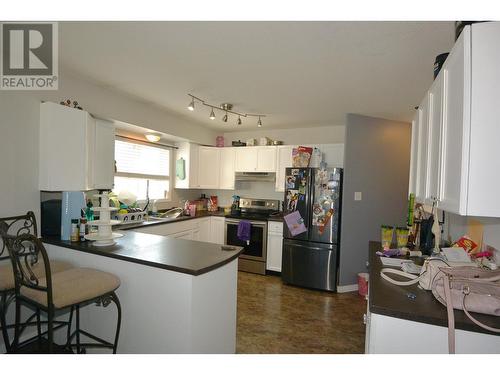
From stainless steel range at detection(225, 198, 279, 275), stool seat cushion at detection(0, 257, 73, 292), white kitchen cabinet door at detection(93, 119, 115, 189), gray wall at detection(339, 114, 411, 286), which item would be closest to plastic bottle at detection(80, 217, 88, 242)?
stool seat cushion at detection(0, 257, 73, 292)

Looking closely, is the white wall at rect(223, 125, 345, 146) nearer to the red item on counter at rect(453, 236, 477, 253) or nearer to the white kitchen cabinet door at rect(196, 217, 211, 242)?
the white kitchen cabinet door at rect(196, 217, 211, 242)

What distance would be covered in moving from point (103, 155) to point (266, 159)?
7.65 ft

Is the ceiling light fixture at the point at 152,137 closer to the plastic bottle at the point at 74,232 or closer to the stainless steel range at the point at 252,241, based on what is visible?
the stainless steel range at the point at 252,241

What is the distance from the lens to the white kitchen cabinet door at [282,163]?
13.2 feet

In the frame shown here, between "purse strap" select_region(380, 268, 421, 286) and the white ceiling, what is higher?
the white ceiling

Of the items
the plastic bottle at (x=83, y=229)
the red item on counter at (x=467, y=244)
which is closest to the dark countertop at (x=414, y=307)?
the red item on counter at (x=467, y=244)

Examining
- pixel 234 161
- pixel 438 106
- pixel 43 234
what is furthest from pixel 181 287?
pixel 234 161

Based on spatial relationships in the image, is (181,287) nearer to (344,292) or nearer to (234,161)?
(344,292)

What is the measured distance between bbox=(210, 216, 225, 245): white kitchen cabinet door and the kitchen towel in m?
0.34

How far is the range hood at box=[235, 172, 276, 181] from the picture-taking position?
4.29m

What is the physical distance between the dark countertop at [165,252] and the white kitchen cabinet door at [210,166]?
2.35 metres

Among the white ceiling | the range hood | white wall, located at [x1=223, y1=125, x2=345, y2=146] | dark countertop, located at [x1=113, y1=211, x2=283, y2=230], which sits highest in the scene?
the white ceiling

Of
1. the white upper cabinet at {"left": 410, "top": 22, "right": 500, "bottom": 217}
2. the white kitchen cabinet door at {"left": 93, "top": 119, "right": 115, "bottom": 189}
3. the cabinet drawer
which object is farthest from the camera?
the cabinet drawer

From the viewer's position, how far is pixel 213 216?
4.22 m
